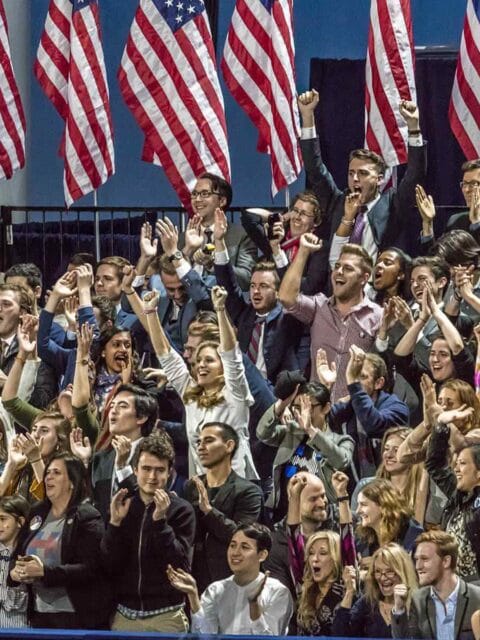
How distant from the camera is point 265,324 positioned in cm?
1184

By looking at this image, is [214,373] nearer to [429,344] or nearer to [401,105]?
[429,344]

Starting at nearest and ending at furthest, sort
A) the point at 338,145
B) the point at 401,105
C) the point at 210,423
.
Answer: the point at 210,423
the point at 401,105
the point at 338,145

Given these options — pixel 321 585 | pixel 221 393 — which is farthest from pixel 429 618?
pixel 221 393

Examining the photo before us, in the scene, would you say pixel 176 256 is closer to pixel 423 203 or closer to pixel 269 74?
pixel 423 203

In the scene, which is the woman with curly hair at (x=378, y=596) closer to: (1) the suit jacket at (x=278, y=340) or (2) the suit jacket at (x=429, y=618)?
(2) the suit jacket at (x=429, y=618)

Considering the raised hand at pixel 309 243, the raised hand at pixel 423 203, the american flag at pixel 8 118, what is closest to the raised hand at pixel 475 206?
the raised hand at pixel 423 203

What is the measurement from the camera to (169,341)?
11812 mm

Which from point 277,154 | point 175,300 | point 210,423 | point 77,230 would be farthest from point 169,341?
point 77,230

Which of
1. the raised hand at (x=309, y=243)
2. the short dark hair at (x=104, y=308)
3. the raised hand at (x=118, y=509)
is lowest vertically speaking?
the raised hand at (x=118, y=509)

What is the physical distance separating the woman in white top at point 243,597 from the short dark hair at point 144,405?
3.86 ft

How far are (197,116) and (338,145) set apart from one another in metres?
2.44

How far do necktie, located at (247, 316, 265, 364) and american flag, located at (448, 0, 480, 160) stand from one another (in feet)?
7.47

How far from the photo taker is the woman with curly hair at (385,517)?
976 cm

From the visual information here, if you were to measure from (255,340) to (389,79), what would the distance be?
246cm
